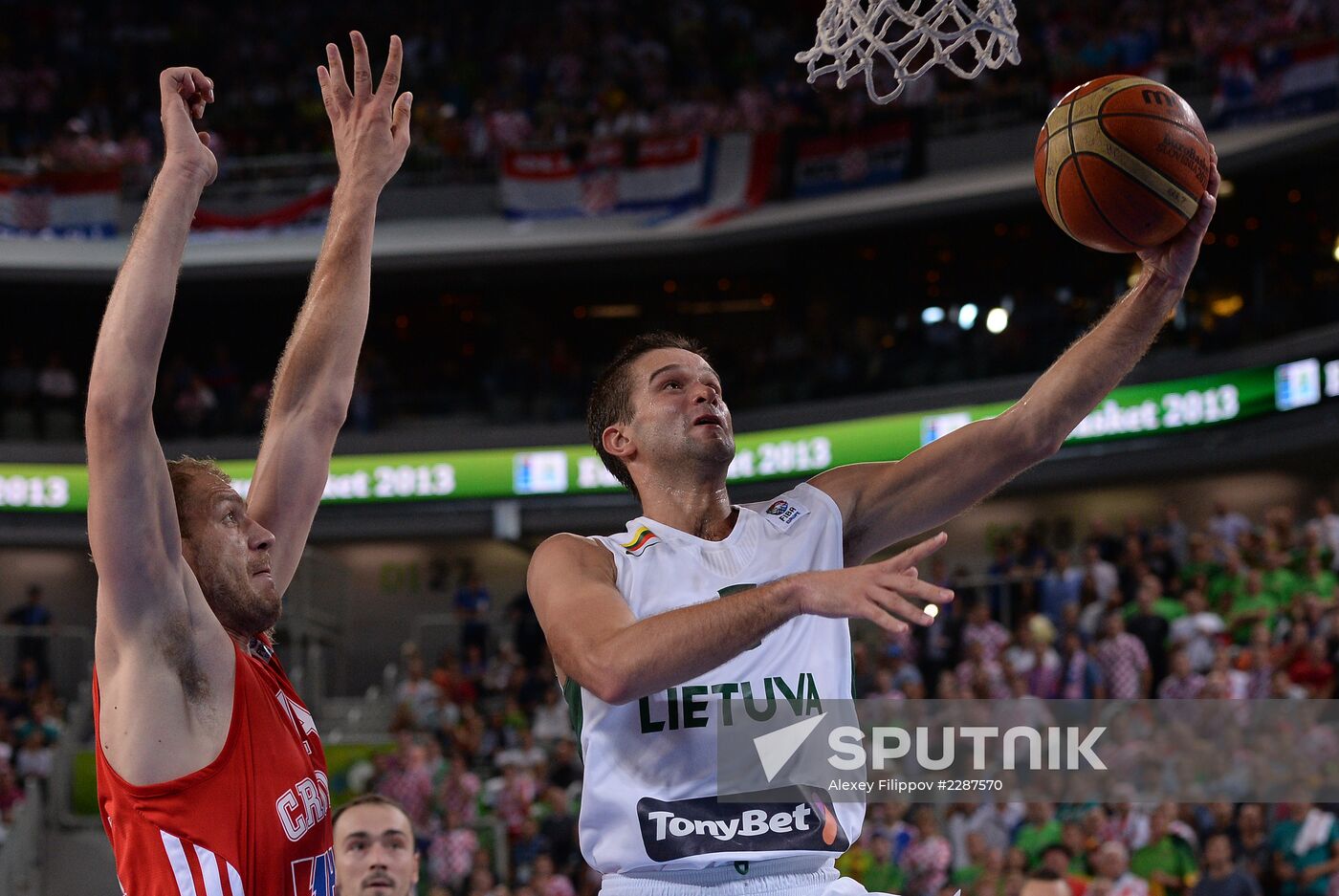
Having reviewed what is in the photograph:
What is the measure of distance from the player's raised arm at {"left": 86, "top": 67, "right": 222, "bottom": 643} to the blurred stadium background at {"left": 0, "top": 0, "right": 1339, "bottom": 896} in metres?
9.19

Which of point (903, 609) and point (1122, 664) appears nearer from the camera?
point (903, 609)

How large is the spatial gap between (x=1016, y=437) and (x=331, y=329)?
5.73 ft

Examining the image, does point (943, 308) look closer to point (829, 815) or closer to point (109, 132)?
point (109, 132)

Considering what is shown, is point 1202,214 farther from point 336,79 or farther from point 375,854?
point 375,854

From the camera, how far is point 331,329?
395cm

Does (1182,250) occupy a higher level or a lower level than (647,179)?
lower

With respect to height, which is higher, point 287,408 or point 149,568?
point 287,408

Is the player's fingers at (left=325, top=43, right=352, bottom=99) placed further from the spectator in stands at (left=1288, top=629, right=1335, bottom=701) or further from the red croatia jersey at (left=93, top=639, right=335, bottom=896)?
the spectator in stands at (left=1288, top=629, right=1335, bottom=701)

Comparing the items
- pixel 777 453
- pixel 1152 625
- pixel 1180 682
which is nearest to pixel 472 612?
pixel 777 453

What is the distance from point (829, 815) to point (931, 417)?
15.7m

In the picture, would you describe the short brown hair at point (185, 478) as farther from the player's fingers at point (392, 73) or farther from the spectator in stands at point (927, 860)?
the spectator in stands at point (927, 860)

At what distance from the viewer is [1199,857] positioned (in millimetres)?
9391

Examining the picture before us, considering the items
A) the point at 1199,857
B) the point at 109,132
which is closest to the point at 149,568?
the point at 1199,857

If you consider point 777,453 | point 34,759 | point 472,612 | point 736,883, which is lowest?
point 34,759
